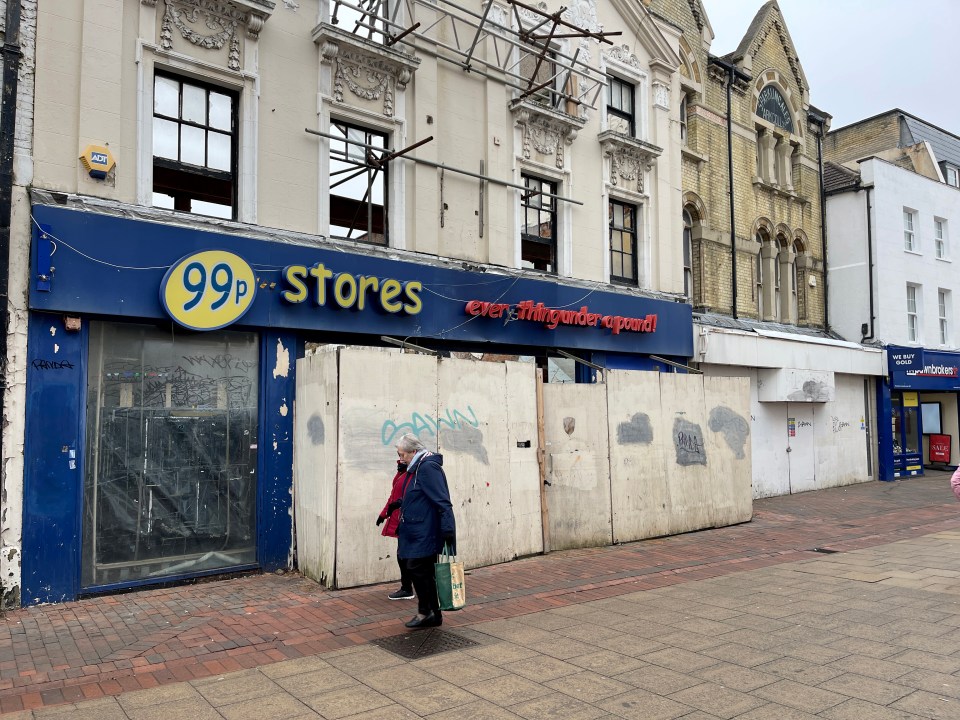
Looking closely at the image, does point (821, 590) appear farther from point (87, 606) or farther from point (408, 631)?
point (87, 606)

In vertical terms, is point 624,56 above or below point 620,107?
above

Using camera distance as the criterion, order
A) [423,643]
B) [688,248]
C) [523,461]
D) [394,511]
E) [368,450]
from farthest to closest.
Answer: [688,248], [523,461], [368,450], [394,511], [423,643]

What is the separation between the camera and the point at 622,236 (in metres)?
15.0

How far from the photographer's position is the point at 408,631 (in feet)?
22.3

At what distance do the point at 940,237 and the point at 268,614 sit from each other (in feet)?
80.5

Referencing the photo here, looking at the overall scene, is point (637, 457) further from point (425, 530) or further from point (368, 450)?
point (425, 530)

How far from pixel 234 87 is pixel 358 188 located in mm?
2200

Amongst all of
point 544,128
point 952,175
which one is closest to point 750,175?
point 544,128

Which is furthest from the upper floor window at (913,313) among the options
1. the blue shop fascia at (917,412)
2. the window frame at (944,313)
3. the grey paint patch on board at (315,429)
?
the grey paint patch on board at (315,429)

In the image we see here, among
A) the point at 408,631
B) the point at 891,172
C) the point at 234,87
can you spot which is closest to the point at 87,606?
the point at 408,631

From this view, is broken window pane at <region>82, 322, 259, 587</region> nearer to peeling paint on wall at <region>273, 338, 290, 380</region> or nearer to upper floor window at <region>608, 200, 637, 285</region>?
peeling paint on wall at <region>273, 338, 290, 380</region>

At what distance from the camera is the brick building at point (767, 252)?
1727 cm

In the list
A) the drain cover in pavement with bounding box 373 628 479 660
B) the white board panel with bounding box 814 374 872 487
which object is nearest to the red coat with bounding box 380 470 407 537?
the drain cover in pavement with bounding box 373 628 479 660

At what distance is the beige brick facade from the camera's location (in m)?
17.8
